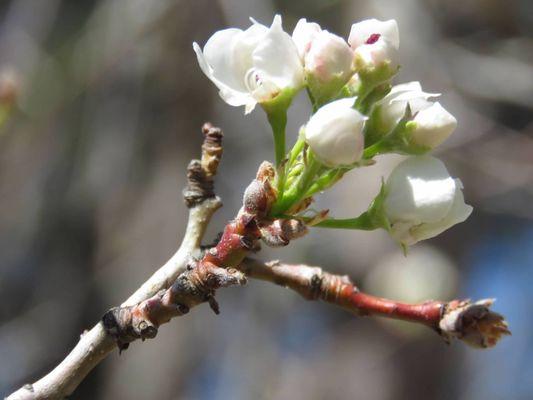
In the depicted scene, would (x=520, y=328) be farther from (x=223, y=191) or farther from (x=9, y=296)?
(x=9, y=296)

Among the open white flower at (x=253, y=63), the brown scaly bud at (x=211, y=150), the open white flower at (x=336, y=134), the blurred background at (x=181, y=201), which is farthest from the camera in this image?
the blurred background at (x=181, y=201)

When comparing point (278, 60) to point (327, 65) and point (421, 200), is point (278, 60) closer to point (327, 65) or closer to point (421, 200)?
point (327, 65)

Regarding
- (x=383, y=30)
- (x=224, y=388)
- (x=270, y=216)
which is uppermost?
(x=383, y=30)

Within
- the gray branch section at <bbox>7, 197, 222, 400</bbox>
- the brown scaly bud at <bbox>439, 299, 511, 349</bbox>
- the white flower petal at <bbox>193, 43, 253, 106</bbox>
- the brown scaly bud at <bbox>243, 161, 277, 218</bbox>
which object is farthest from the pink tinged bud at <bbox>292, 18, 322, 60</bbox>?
the brown scaly bud at <bbox>439, 299, 511, 349</bbox>

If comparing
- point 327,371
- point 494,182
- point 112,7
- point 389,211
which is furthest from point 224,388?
point 389,211

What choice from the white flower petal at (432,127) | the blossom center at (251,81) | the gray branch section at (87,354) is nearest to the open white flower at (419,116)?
the white flower petal at (432,127)

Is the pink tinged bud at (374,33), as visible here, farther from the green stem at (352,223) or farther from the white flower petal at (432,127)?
the green stem at (352,223)

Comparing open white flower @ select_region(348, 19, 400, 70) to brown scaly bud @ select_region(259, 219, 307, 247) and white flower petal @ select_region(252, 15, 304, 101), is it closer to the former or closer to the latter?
white flower petal @ select_region(252, 15, 304, 101)
